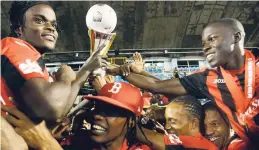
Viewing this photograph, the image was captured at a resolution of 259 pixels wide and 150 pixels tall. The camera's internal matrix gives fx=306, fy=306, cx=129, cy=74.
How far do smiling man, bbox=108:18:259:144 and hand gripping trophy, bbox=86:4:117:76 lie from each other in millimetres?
478

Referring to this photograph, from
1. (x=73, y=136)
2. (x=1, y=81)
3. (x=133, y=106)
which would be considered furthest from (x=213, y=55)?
(x=1, y=81)

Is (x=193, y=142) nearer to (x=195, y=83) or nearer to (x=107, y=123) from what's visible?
(x=195, y=83)

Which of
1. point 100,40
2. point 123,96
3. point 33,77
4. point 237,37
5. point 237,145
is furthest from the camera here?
point 237,37

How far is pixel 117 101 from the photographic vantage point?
9.12 feet

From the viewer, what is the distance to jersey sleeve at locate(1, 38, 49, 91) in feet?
6.12

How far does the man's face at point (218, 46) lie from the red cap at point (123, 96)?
3.51 ft

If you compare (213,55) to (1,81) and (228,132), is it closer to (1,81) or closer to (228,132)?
(228,132)

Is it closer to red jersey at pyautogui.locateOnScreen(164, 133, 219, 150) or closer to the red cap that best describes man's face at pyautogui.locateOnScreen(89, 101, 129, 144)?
the red cap

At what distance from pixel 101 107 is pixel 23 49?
106 cm

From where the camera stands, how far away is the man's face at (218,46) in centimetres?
351

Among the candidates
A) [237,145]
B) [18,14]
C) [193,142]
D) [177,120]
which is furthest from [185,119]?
[18,14]

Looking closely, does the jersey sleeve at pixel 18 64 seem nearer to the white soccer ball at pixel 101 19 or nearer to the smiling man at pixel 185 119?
the white soccer ball at pixel 101 19

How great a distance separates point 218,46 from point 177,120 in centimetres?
97

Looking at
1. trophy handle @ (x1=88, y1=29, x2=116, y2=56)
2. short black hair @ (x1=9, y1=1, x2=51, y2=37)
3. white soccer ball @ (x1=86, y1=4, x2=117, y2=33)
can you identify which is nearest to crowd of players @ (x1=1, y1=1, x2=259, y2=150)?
short black hair @ (x1=9, y1=1, x2=51, y2=37)
